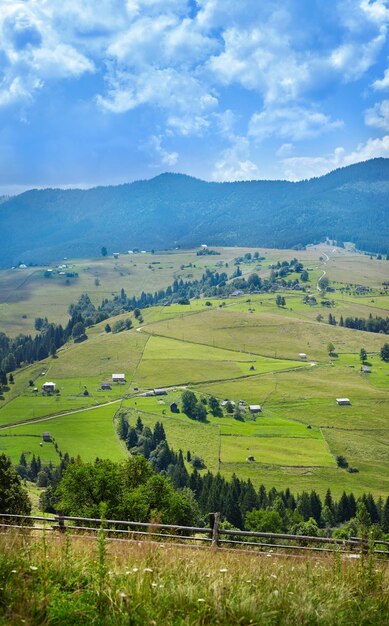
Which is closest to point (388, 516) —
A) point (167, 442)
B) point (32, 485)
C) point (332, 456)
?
point (332, 456)

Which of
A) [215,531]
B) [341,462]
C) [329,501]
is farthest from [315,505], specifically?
[215,531]

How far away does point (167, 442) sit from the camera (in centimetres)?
15025

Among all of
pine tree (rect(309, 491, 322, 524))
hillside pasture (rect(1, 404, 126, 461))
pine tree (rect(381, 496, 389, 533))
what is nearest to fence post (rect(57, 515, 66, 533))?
pine tree (rect(381, 496, 389, 533))

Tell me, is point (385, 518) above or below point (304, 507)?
below

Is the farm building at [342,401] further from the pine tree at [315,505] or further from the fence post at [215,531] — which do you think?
the fence post at [215,531]

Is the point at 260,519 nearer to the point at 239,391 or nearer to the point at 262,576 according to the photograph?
the point at 262,576

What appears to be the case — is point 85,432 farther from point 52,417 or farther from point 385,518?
point 385,518

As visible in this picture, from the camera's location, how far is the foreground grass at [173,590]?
12922 mm

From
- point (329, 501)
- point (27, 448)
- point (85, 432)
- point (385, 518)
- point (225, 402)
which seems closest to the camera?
point (385, 518)

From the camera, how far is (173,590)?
13648mm

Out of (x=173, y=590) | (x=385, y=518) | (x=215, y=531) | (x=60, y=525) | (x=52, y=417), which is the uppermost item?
(x=173, y=590)

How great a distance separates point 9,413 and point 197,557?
176238mm

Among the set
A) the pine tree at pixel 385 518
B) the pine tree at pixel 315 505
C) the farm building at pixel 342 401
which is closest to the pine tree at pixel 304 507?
the pine tree at pixel 315 505

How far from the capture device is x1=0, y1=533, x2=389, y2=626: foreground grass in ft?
42.4
